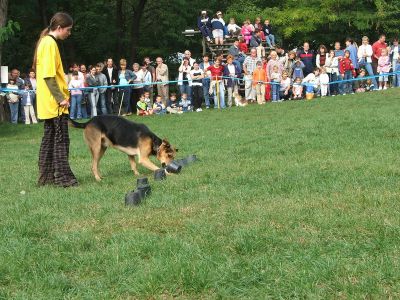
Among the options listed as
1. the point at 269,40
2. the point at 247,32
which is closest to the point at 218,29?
the point at 247,32

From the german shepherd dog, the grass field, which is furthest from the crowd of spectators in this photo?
the german shepherd dog

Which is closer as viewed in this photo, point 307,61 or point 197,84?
point 197,84

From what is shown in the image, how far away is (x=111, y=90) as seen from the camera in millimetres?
21672

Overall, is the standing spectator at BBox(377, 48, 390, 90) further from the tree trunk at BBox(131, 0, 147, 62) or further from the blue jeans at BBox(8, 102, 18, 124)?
the tree trunk at BBox(131, 0, 147, 62)

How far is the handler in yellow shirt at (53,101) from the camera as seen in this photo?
7680 millimetres

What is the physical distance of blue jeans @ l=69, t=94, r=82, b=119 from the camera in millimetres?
20375

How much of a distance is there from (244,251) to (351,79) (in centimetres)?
1858

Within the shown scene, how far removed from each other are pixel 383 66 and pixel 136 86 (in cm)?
916

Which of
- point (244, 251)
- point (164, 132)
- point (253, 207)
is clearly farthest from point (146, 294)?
point (164, 132)

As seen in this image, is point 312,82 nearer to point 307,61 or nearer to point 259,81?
point 307,61

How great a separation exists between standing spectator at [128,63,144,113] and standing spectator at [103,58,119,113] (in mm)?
687

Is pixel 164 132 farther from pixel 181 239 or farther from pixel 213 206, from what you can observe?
pixel 181 239

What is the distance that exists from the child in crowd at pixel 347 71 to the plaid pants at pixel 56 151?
16.0 m

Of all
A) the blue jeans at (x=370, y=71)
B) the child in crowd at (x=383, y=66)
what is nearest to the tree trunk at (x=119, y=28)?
the blue jeans at (x=370, y=71)
